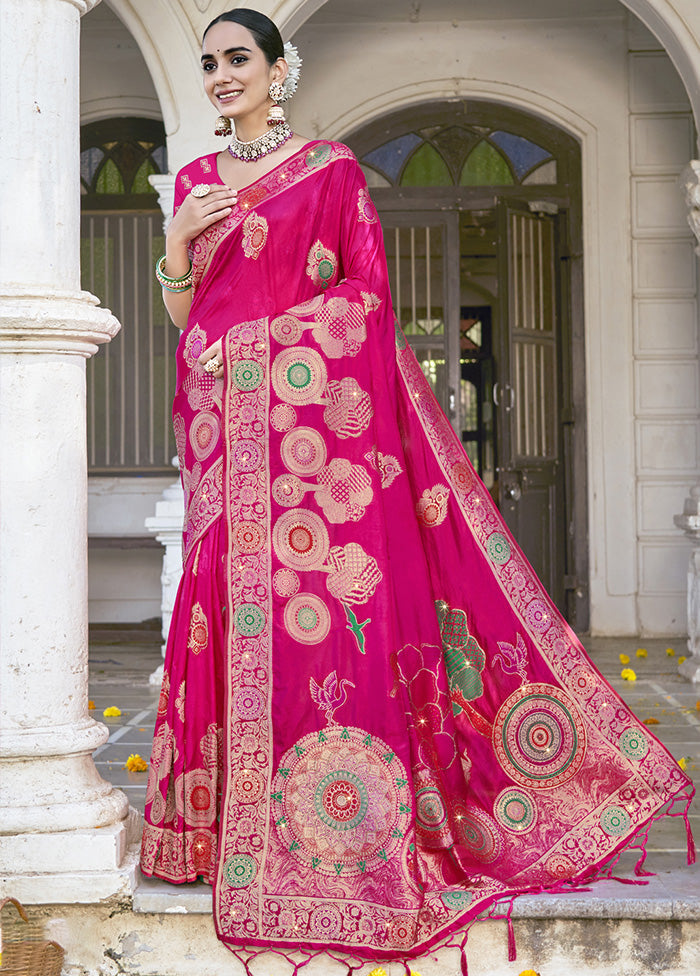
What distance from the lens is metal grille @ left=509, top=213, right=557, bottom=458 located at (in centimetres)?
624

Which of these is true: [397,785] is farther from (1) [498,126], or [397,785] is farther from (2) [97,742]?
(1) [498,126]

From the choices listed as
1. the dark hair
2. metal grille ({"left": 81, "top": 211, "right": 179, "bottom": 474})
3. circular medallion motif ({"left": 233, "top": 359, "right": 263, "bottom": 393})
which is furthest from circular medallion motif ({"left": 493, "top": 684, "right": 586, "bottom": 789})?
metal grille ({"left": 81, "top": 211, "right": 179, "bottom": 474})

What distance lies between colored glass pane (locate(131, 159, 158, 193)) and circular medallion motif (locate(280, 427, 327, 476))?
4.52m

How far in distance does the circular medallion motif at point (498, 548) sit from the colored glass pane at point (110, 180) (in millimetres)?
4653

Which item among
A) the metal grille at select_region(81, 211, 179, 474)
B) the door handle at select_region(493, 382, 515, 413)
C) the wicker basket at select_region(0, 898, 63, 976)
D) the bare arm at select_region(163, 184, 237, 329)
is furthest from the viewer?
the metal grille at select_region(81, 211, 179, 474)

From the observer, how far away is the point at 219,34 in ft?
7.29

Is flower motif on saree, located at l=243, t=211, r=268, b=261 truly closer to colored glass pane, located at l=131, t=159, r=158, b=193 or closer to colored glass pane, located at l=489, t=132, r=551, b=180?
colored glass pane, located at l=131, t=159, r=158, b=193

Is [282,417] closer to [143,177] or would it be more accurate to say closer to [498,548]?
[498,548]

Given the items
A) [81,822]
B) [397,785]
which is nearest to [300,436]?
[397,785]

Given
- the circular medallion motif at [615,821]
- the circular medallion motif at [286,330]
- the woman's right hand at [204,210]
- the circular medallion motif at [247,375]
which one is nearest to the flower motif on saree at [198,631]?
the circular medallion motif at [247,375]

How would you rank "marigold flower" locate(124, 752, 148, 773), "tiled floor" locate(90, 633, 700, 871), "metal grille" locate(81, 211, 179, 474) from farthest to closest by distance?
"metal grille" locate(81, 211, 179, 474), "marigold flower" locate(124, 752, 148, 773), "tiled floor" locate(90, 633, 700, 871)

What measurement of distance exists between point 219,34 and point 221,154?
0.81 ft

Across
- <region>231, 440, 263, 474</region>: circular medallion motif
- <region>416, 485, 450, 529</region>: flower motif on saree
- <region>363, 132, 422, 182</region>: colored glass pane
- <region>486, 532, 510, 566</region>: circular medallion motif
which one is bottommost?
<region>486, 532, 510, 566</region>: circular medallion motif

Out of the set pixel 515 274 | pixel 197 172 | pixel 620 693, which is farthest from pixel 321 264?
pixel 515 274
